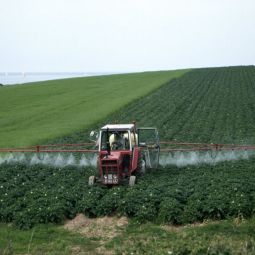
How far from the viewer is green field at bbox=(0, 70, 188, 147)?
3020 cm

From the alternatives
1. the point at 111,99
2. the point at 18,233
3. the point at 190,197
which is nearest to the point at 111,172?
the point at 190,197

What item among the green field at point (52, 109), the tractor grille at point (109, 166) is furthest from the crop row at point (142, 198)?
the green field at point (52, 109)

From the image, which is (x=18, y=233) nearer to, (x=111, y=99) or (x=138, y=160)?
(x=138, y=160)

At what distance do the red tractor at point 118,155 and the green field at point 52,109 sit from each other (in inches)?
432

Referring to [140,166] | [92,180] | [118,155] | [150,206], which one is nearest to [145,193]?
[150,206]

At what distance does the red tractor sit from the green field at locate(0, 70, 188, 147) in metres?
11.0

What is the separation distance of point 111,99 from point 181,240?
37.2m

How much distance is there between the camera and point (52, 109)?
42.1 meters

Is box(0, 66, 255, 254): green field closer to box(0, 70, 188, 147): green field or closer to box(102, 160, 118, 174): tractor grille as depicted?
box(102, 160, 118, 174): tractor grille

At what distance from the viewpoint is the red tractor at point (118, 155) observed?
1548cm

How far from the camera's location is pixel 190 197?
13.2m

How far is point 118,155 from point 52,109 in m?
27.1

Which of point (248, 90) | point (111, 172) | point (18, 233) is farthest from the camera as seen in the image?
point (248, 90)

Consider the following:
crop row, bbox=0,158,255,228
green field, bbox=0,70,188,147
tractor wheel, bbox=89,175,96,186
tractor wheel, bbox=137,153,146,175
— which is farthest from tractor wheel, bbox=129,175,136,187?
green field, bbox=0,70,188,147
